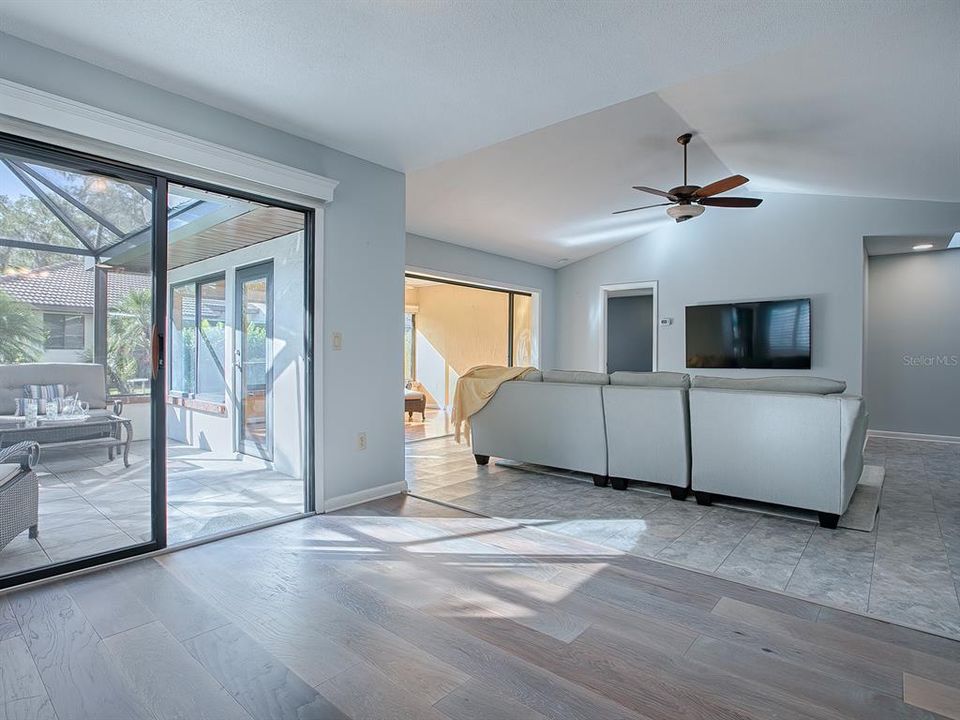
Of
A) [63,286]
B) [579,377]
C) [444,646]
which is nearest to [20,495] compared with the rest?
[63,286]

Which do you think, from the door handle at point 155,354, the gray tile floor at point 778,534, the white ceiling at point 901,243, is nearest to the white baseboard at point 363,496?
the gray tile floor at point 778,534

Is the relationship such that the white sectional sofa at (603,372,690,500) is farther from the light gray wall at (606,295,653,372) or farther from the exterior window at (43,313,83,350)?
the light gray wall at (606,295,653,372)

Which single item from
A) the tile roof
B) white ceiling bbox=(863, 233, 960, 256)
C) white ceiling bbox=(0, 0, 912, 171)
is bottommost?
the tile roof

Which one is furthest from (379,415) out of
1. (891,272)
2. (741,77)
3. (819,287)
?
(891,272)

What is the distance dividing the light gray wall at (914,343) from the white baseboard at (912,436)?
0.14ft

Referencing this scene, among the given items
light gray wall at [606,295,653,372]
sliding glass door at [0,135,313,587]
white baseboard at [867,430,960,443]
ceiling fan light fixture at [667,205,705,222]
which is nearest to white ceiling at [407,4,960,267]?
ceiling fan light fixture at [667,205,705,222]

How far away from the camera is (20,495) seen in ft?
7.59

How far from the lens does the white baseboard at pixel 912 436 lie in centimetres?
611

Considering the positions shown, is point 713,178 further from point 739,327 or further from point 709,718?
point 709,718

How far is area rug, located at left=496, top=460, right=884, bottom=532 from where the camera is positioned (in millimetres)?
3263

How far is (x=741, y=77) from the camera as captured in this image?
348 cm

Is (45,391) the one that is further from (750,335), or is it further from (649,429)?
(750,335)

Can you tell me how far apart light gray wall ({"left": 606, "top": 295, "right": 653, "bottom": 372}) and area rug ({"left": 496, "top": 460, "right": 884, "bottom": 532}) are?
5.25 m

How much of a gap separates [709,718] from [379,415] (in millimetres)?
2672
